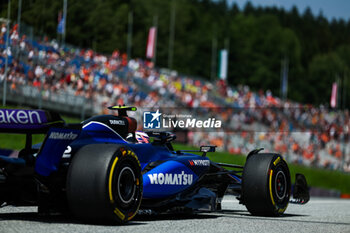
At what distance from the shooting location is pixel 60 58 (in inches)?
754

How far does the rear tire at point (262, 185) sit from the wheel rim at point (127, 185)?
1.99 meters

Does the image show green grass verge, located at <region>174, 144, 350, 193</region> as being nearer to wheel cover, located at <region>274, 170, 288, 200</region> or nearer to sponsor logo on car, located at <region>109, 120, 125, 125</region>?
wheel cover, located at <region>274, 170, 288, 200</region>

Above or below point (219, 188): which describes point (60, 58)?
above

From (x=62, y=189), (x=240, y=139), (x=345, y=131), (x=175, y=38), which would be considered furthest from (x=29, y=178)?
(x=175, y=38)

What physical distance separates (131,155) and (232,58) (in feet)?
254

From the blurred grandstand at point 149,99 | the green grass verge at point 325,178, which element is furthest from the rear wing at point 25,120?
the green grass verge at point 325,178

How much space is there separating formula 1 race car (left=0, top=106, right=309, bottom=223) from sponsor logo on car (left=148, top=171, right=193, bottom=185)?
1 cm

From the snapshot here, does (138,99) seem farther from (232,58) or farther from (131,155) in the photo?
(232,58)

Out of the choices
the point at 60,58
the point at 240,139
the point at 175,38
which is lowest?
the point at 240,139

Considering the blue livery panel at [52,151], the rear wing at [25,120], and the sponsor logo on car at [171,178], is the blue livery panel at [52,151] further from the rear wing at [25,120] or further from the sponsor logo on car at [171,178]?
the sponsor logo on car at [171,178]

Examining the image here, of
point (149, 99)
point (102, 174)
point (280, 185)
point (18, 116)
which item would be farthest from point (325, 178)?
point (18, 116)

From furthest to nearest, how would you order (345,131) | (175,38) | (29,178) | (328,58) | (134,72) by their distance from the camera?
(328,58) < (175,38) < (134,72) < (345,131) < (29,178)

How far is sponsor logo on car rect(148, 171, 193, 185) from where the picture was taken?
657cm

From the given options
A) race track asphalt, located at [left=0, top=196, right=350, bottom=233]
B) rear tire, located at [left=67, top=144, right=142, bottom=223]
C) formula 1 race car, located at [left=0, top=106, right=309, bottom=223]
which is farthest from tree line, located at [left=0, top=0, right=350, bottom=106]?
rear tire, located at [left=67, top=144, right=142, bottom=223]
